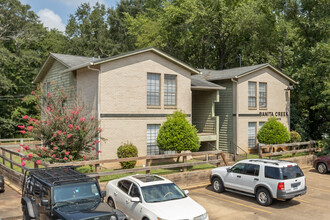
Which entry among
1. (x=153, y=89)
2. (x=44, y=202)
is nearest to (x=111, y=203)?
(x=44, y=202)

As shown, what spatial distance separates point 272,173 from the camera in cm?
1338

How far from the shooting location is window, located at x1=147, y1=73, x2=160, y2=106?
68.7ft

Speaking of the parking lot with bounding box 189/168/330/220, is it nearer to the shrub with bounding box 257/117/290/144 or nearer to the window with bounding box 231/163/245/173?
the window with bounding box 231/163/245/173

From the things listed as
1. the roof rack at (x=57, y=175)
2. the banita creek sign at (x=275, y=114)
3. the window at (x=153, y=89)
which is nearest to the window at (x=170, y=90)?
the window at (x=153, y=89)

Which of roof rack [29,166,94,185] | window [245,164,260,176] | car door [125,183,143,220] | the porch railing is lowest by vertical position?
car door [125,183,143,220]

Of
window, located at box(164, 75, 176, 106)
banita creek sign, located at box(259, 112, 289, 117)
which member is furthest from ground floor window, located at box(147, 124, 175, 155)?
banita creek sign, located at box(259, 112, 289, 117)

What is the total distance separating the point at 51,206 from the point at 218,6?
38938 millimetres

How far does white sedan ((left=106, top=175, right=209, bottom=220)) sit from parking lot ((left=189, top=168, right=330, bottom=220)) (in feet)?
7.22

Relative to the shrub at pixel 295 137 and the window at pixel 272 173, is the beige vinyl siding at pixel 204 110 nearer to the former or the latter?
the shrub at pixel 295 137

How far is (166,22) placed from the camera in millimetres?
47812

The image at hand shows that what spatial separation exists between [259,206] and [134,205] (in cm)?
603

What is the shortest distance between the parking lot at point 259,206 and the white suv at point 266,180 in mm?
401

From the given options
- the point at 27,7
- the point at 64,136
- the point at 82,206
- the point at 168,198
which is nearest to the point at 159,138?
the point at 64,136

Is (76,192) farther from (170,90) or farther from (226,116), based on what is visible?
(226,116)
